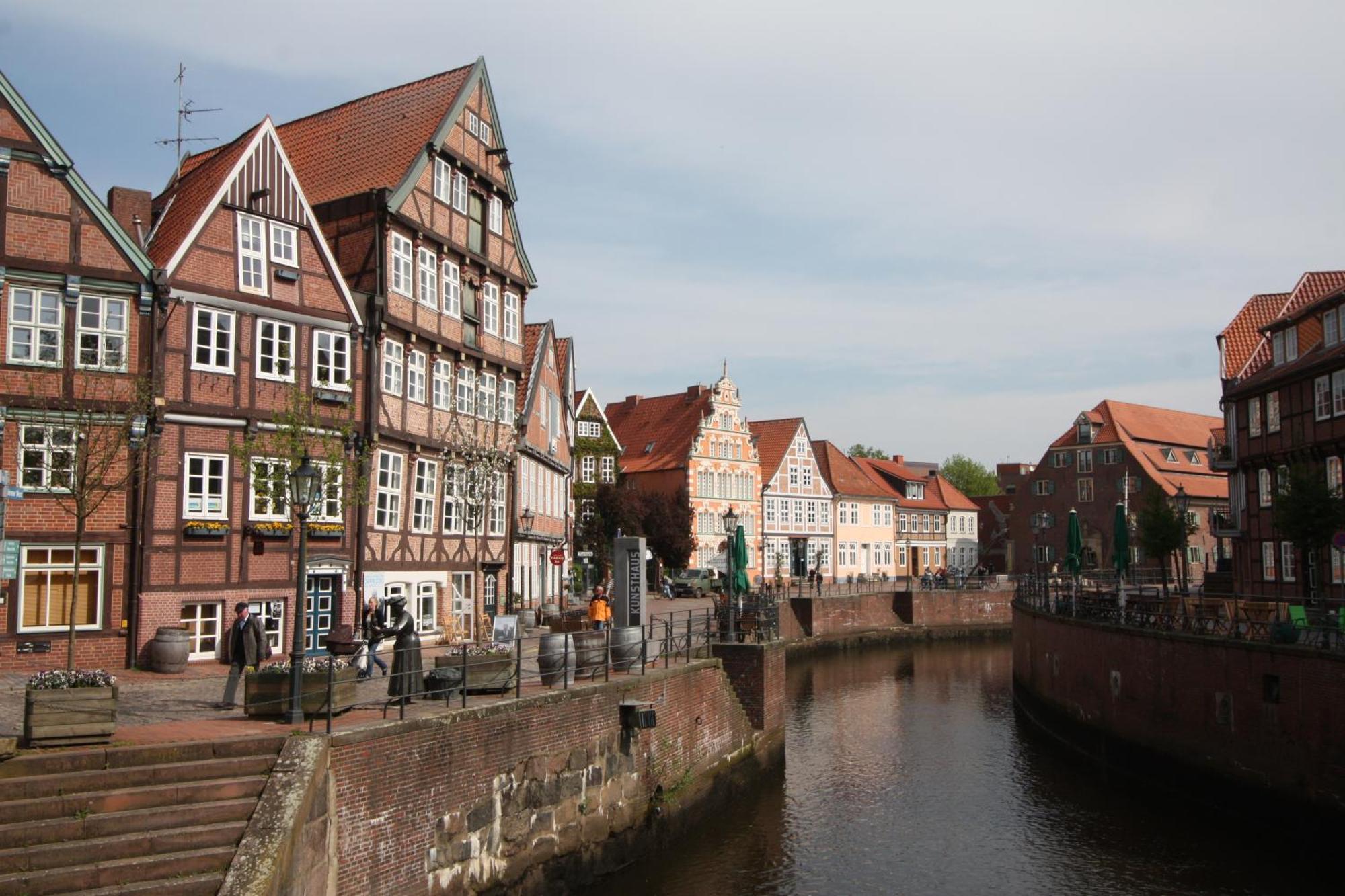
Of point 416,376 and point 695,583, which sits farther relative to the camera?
point 695,583

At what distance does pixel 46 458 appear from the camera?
2153 cm

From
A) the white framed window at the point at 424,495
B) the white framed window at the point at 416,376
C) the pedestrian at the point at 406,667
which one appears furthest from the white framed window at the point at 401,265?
the pedestrian at the point at 406,667

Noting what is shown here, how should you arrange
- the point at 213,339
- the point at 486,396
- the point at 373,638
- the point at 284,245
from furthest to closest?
the point at 486,396 → the point at 284,245 → the point at 213,339 → the point at 373,638

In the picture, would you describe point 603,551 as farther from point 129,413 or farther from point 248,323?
point 129,413

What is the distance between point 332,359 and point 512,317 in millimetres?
8994

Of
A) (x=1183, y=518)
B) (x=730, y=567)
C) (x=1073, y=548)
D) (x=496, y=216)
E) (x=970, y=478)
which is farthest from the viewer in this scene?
(x=970, y=478)

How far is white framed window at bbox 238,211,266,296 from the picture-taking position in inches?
971

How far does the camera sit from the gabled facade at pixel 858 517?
81.1 metres

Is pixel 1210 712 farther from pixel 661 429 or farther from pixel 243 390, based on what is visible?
pixel 661 429

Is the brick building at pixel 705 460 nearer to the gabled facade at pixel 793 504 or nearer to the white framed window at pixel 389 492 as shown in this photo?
the gabled facade at pixel 793 504

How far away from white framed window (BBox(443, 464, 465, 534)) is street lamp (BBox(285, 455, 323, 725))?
49.9 feet

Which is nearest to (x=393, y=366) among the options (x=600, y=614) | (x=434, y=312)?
(x=434, y=312)

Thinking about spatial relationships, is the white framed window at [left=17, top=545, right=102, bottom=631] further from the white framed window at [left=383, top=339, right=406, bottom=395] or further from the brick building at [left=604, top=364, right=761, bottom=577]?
the brick building at [left=604, top=364, right=761, bottom=577]

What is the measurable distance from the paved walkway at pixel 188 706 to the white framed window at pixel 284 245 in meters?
8.63
